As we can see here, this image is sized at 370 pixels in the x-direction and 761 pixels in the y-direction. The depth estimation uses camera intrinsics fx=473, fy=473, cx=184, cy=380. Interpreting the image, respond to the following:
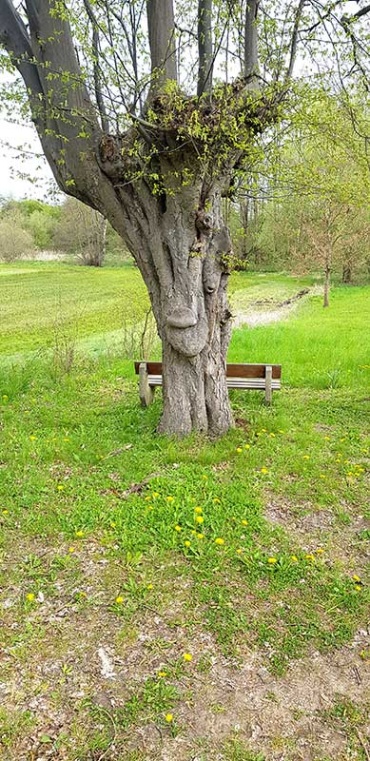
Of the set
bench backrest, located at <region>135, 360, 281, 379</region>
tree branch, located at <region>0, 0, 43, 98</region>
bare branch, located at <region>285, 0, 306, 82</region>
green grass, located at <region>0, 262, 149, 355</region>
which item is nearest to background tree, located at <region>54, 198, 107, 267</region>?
green grass, located at <region>0, 262, 149, 355</region>

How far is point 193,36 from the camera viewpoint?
454cm

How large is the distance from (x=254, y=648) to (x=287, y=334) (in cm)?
973

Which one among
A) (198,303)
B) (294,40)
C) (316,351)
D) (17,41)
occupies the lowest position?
(316,351)

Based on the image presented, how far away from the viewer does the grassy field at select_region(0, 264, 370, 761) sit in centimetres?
233

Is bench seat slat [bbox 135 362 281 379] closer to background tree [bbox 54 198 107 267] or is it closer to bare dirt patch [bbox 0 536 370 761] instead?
bare dirt patch [bbox 0 536 370 761]

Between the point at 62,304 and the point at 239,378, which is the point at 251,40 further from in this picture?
the point at 62,304

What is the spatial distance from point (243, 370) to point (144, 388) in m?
1.40

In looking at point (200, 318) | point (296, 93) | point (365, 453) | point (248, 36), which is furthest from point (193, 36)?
point (365, 453)

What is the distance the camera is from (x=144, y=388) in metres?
6.41

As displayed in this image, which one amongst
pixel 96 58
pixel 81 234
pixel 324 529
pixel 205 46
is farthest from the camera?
pixel 81 234

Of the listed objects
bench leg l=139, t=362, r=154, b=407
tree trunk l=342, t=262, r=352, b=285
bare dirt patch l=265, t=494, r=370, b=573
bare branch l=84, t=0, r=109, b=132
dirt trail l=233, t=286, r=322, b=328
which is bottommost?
bare dirt patch l=265, t=494, r=370, b=573

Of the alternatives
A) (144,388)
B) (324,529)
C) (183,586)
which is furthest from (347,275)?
(183,586)

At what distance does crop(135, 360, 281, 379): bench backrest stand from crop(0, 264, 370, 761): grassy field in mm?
545

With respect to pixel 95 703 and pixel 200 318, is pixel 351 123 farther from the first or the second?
pixel 95 703
